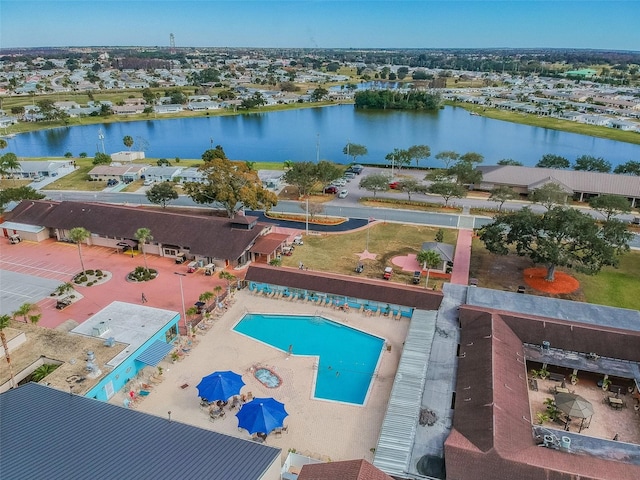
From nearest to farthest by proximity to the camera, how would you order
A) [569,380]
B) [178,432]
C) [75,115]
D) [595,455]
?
[178,432] < [595,455] < [569,380] < [75,115]

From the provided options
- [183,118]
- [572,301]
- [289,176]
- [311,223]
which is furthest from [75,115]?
[572,301]

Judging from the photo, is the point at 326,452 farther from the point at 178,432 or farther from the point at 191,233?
the point at 191,233

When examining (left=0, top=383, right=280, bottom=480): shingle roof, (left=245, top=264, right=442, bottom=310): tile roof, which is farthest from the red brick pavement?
(left=0, top=383, right=280, bottom=480): shingle roof

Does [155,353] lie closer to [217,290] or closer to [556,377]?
[217,290]

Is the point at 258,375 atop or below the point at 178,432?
below

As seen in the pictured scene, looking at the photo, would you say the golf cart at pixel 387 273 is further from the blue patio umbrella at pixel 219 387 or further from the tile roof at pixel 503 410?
the blue patio umbrella at pixel 219 387

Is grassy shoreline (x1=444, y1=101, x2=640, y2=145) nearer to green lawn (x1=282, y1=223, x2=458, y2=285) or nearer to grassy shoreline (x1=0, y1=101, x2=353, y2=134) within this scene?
grassy shoreline (x1=0, y1=101, x2=353, y2=134)
